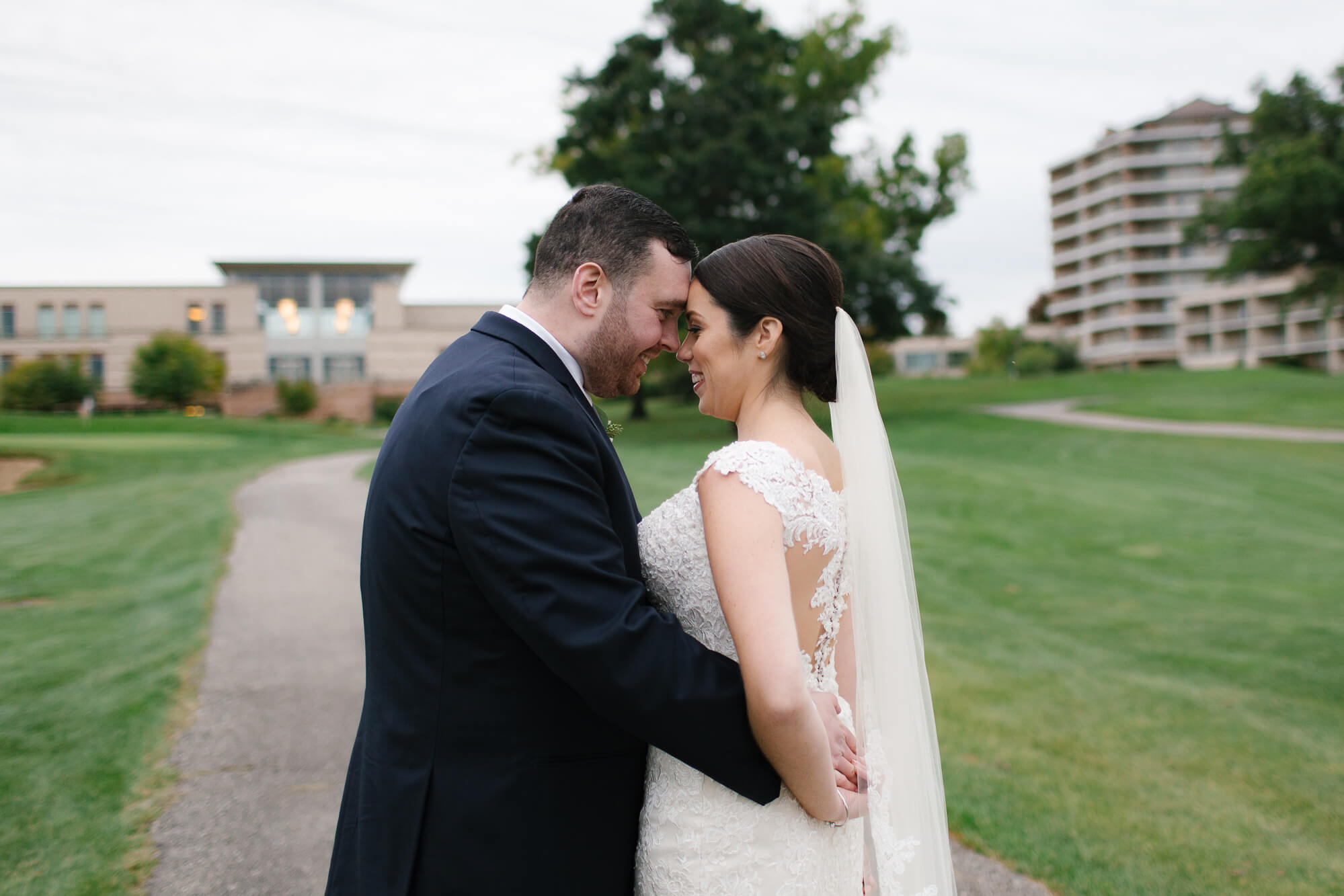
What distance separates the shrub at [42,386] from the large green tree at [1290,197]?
152ft

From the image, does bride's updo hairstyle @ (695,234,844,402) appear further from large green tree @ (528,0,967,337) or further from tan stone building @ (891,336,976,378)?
tan stone building @ (891,336,976,378)

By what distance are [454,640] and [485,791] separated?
0.31m

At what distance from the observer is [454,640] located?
168 cm

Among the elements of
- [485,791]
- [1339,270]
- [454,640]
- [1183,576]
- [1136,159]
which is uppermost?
[1136,159]

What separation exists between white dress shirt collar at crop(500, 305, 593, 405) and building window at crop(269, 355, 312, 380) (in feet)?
172

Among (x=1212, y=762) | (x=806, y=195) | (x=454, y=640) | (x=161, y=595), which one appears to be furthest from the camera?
(x=806, y=195)

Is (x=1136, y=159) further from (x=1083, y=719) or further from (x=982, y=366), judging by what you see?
(x=1083, y=719)

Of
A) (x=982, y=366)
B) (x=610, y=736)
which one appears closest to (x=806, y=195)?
(x=610, y=736)

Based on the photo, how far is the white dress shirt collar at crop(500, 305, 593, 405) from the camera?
6.30ft

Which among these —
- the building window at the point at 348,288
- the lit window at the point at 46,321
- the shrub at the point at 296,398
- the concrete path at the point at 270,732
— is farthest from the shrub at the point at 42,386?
the concrete path at the point at 270,732

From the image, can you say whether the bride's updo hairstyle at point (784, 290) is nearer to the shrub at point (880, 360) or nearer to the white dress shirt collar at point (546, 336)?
the white dress shirt collar at point (546, 336)

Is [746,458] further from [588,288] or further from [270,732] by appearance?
[270,732]

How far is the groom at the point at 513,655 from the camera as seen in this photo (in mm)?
1556

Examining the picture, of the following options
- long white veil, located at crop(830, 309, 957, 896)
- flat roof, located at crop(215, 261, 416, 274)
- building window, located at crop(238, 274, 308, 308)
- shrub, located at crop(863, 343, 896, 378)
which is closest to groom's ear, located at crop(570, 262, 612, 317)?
long white veil, located at crop(830, 309, 957, 896)
